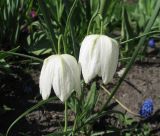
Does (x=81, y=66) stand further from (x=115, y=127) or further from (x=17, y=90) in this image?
(x=17, y=90)

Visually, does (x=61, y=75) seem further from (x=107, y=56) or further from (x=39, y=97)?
(x=39, y=97)

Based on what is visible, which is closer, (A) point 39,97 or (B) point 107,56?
(B) point 107,56

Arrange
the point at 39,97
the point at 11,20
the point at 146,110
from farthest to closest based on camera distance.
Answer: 1. the point at 11,20
2. the point at 39,97
3. the point at 146,110

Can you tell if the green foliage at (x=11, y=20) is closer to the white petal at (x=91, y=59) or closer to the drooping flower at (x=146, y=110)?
the drooping flower at (x=146, y=110)

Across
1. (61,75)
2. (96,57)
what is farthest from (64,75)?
(96,57)

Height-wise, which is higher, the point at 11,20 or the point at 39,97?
the point at 11,20

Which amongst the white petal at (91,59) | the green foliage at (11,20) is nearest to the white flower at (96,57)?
the white petal at (91,59)

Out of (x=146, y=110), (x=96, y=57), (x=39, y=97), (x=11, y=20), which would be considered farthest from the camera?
(x=11, y=20)

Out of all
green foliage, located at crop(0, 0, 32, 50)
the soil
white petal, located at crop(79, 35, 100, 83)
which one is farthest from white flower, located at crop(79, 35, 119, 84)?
green foliage, located at crop(0, 0, 32, 50)
